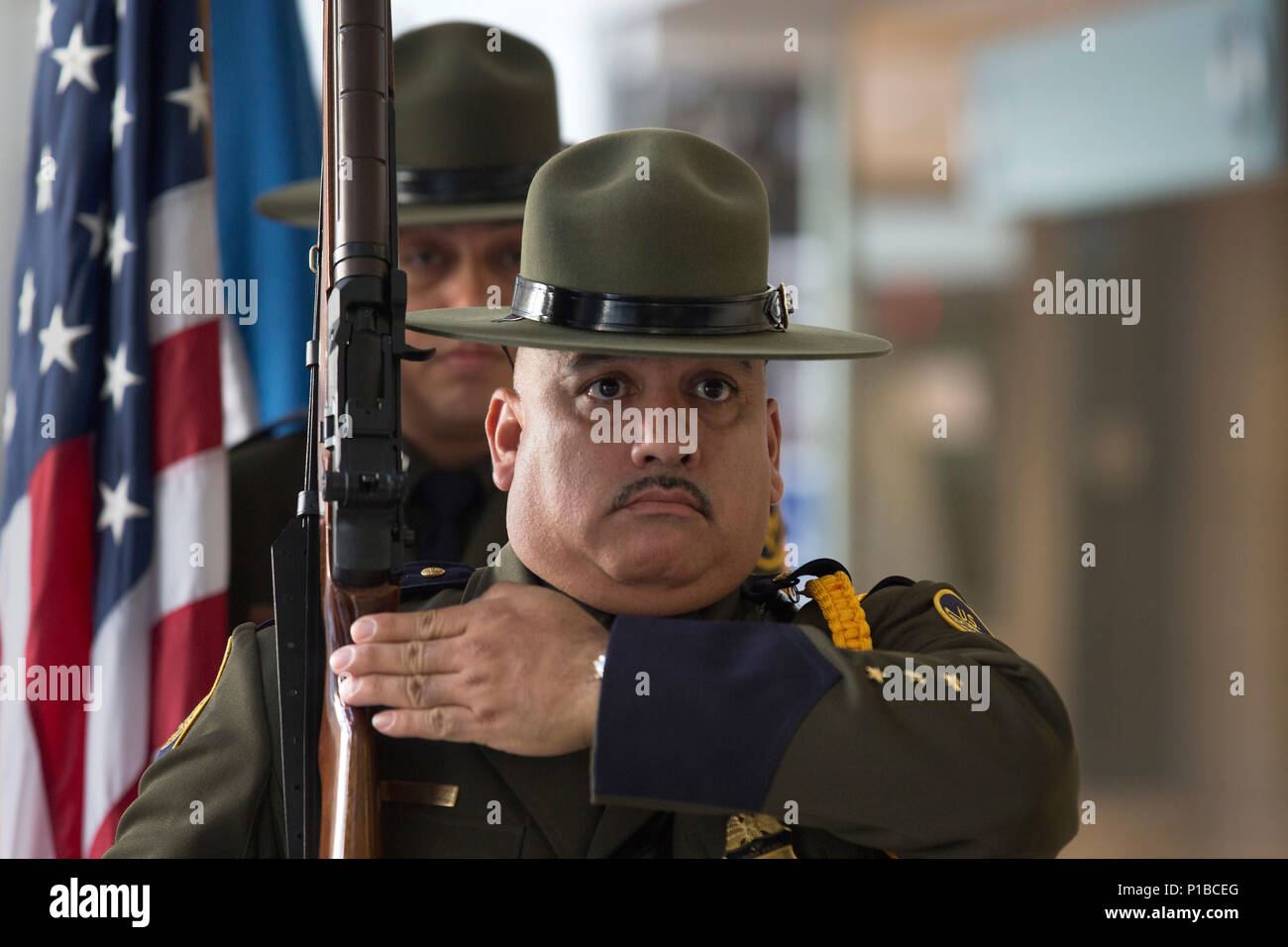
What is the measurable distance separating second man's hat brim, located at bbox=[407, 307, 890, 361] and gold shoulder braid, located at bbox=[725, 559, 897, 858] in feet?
0.64

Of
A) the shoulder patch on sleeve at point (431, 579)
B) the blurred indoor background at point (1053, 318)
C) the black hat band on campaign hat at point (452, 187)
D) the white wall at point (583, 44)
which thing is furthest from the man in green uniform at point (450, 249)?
the white wall at point (583, 44)

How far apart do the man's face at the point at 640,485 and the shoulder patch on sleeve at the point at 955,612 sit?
18 cm

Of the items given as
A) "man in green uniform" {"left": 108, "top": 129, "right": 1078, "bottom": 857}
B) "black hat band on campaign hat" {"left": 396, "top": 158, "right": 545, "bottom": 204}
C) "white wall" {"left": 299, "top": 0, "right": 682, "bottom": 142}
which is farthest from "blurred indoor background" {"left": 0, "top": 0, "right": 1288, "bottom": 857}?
"man in green uniform" {"left": 108, "top": 129, "right": 1078, "bottom": 857}

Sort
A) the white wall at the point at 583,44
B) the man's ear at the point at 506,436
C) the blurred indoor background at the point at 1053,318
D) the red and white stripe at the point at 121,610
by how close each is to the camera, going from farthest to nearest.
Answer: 1. the white wall at the point at 583,44
2. the blurred indoor background at the point at 1053,318
3. the red and white stripe at the point at 121,610
4. the man's ear at the point at 506,436

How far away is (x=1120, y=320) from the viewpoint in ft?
16.1

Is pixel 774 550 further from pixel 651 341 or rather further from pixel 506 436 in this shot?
pixel 651 341

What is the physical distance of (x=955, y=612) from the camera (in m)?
1.22

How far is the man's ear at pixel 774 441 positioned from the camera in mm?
1247

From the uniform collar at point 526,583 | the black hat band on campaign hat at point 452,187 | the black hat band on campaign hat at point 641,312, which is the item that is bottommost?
the uniform collar at point 526,583

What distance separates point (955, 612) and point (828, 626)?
0.12 metres

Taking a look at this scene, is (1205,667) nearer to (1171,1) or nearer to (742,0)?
(1171,1)

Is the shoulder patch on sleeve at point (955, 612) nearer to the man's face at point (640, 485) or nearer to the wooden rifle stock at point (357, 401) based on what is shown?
the man's face at point (640, 485)

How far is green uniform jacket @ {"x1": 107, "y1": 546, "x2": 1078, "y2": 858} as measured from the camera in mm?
1008

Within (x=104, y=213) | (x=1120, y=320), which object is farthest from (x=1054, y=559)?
(x=104, y=213)
